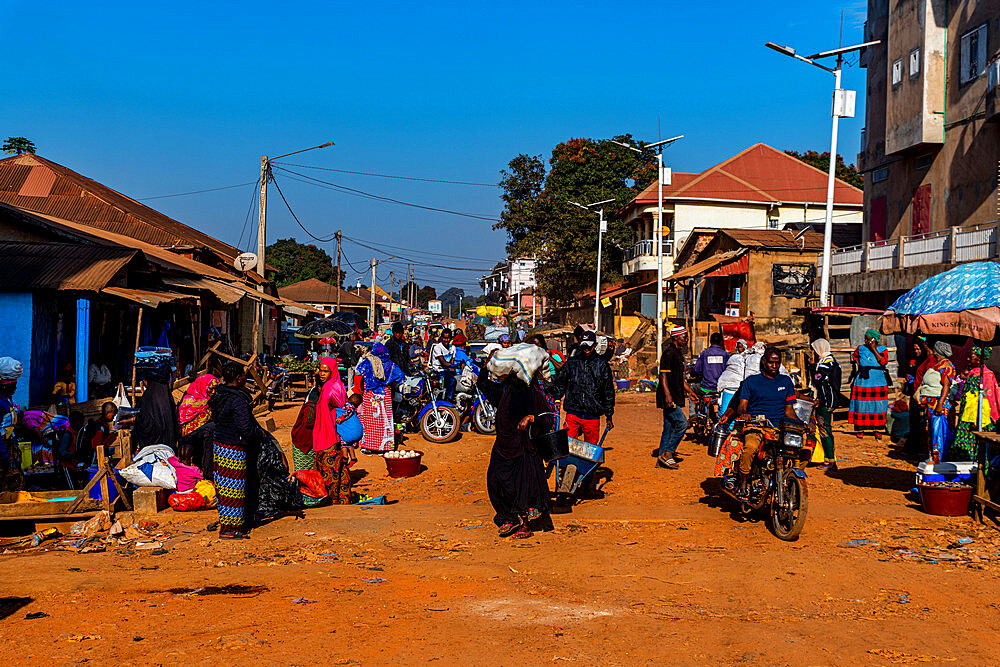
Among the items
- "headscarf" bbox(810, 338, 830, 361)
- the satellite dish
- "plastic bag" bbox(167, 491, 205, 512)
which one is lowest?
"plastic bag" bbox(167, 491, 205, 512)

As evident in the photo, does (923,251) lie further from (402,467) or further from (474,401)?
(402,467)

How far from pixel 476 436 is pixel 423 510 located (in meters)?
5.66

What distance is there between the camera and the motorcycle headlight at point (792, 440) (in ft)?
24.3

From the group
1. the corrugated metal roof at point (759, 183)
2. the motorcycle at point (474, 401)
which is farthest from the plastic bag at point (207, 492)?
the corrugated metal roof at point (759, 183)

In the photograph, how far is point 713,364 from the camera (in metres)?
12.7

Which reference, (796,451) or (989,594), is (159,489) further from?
(989,594)

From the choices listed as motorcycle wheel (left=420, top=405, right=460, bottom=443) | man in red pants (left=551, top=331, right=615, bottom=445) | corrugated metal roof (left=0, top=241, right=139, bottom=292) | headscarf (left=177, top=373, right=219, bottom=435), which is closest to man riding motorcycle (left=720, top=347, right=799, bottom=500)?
man in red pants (left=551, top=331, right=615, bottom=445)

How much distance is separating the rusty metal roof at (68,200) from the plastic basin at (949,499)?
22.1m

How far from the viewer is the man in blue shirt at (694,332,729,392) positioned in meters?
12.6

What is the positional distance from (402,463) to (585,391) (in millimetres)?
3047

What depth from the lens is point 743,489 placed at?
8125 mm

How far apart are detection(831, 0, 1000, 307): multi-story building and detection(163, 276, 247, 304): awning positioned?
57.3 feet

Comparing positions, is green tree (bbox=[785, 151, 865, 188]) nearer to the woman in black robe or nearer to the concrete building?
the concrete building

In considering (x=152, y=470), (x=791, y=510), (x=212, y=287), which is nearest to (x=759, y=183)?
(x=212, y=287)
